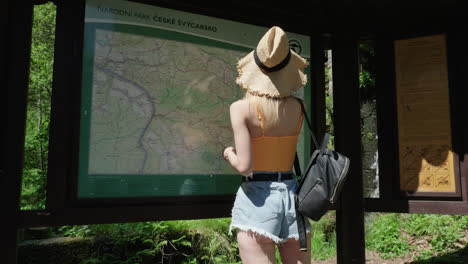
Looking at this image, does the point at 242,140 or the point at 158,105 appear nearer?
the point at 242,140

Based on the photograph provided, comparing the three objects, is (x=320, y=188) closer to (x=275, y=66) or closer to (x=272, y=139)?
(x=272, y=139)

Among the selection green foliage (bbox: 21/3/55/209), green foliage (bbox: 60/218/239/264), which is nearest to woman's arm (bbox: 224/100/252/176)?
green foliage (bbox: 60/218/239/264)

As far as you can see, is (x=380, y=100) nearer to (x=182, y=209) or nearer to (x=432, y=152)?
(x=432, y=152)

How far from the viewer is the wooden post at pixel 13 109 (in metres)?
2.48

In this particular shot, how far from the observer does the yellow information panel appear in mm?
3691

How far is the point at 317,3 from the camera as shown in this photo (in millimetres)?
3809

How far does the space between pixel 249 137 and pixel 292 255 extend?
0.75 metres

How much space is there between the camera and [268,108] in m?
2.27

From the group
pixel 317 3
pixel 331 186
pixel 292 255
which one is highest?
pixel 317 3

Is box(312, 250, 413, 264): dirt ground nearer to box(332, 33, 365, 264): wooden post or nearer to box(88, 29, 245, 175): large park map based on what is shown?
box(332, 33, 365, 264): wooden post

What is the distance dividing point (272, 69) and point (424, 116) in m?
2.20

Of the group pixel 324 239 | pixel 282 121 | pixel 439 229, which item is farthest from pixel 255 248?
pixel 439 229

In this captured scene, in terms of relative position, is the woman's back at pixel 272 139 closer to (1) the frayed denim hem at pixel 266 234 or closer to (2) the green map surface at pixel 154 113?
(1) the frayed denim hem at pixel 266 234

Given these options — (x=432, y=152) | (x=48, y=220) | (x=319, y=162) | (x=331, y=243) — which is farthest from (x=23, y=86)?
(x=331, y=243)
